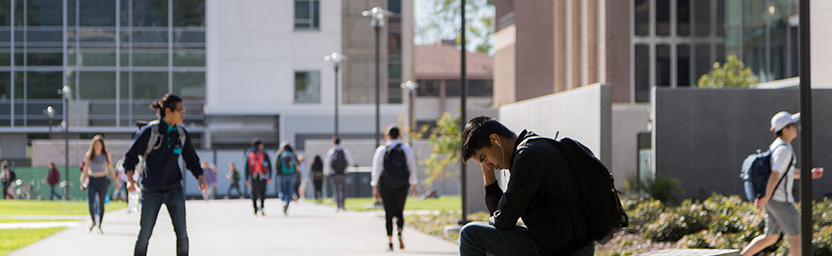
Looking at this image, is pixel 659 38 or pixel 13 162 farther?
pixel 13 162

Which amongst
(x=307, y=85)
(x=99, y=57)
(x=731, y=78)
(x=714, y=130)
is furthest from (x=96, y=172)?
(x=99, y=57)

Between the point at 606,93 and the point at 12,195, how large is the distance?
29.3 m

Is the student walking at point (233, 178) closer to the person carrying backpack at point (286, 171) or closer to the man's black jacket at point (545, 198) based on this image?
the person carrying backpack at point (286, 171)

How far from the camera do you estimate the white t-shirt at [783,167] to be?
922 cm

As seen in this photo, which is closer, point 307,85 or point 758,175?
point 758,175

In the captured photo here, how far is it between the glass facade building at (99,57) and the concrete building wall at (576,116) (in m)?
32.7

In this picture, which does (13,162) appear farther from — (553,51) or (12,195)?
(553,51)

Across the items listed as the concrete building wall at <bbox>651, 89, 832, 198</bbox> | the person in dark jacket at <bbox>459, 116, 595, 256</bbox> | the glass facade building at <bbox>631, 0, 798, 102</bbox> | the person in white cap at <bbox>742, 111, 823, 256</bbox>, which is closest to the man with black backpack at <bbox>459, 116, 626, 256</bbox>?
the person in dark jacket at <bbox>459, 116, 595, 256</bbox>

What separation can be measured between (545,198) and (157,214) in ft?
16.0

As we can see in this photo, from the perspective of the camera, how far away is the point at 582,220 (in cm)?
512

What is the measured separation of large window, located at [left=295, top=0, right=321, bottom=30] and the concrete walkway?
101 feet

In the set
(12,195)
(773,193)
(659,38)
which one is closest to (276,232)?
(773,193)

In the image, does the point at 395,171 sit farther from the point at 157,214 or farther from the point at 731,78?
the point at 731,78

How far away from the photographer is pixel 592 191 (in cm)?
508
